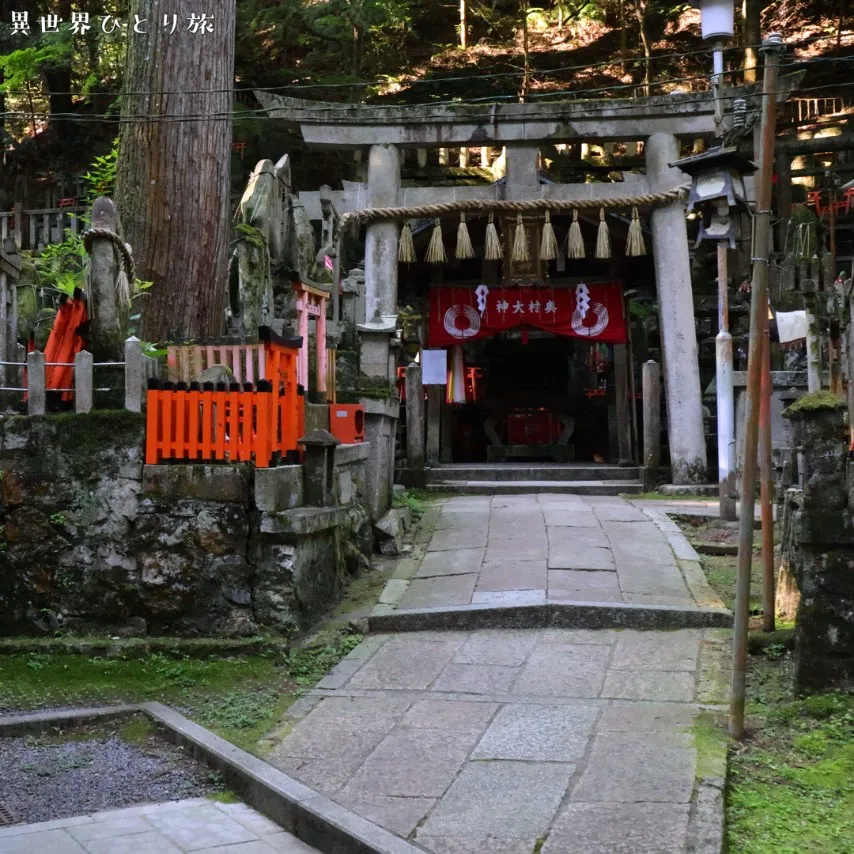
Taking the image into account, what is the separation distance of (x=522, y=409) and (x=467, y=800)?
16649 mm

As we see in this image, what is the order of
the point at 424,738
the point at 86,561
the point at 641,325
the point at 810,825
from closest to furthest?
1. the point at 810,825
2. the point at 424,738
3. the point at 86,561
4. the point at 641,325

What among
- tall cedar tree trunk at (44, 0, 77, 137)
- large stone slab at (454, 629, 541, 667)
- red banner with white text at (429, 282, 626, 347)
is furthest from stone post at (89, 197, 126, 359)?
tall cedar tree trunk at (44, 0, 77, 137)

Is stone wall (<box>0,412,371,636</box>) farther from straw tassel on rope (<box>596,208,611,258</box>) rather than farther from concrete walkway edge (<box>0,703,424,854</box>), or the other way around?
straw tassel on rope (<box>596,208,611,258</box>)

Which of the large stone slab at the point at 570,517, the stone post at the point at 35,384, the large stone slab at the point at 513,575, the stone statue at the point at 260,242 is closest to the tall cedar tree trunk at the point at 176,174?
the stone statue at the point at 260,242

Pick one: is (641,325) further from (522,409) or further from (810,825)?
(810,825)

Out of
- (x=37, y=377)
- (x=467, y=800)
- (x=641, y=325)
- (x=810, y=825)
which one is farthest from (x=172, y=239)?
(x=641, y=325)

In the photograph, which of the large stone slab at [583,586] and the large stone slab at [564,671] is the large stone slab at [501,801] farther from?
the large stone slab at [583,586]

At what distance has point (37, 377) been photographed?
25.9ft

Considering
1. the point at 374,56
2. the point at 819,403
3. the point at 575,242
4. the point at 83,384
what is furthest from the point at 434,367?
the point at 819,403

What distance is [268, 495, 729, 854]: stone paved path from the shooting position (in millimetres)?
4676

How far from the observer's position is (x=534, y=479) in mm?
16297

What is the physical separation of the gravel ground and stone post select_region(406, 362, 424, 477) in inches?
366

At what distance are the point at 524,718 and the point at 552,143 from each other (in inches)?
450

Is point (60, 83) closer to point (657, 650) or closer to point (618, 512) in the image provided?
point (618, 512)
